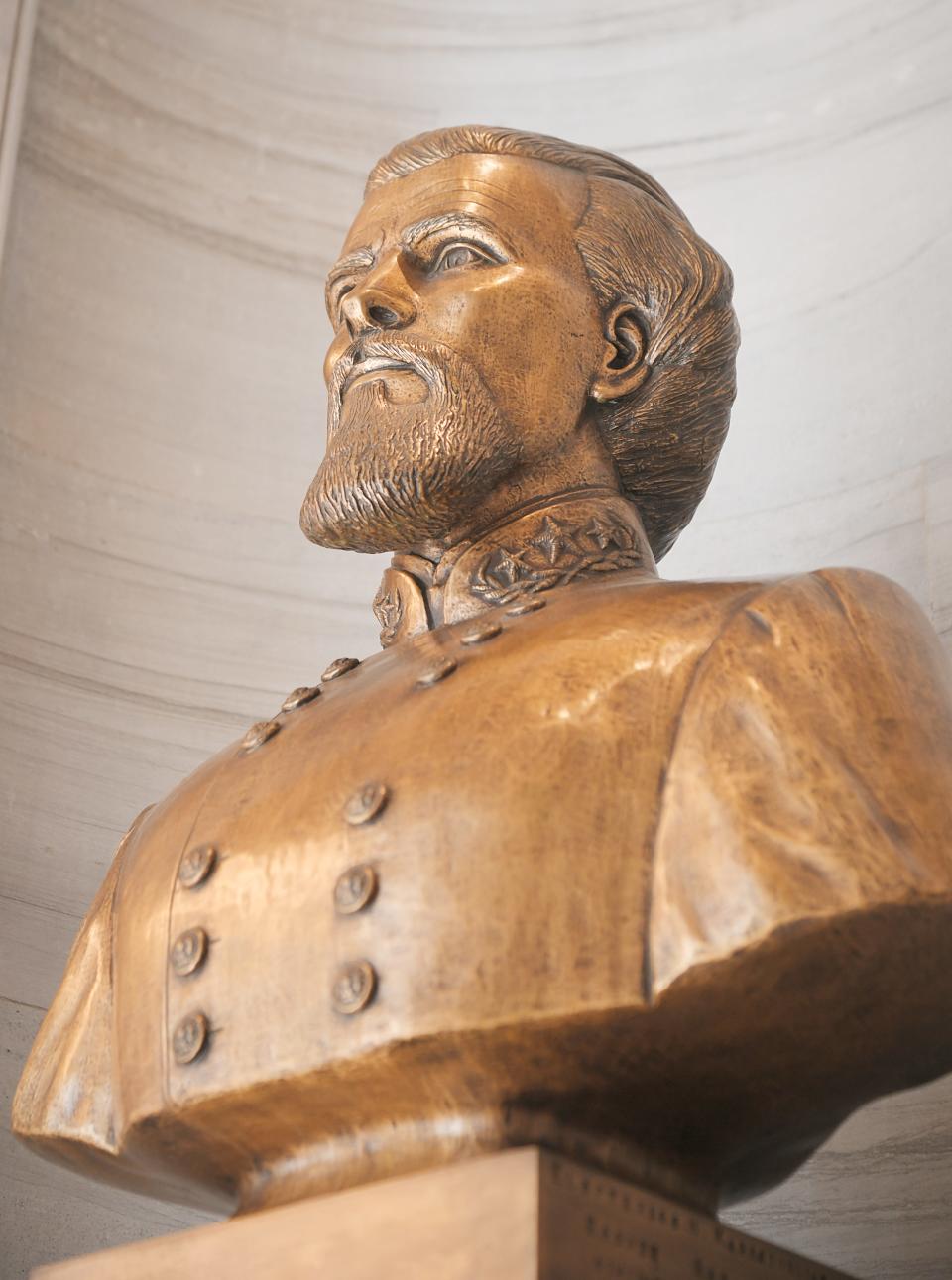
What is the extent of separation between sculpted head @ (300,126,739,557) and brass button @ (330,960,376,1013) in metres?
0.66

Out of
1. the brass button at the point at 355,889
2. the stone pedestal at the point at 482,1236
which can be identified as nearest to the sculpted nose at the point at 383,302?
the brass button at the point at 355,889

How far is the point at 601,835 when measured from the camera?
1.93 metres

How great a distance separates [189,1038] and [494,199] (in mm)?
1125

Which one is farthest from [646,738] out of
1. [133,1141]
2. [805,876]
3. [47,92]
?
[47,92]

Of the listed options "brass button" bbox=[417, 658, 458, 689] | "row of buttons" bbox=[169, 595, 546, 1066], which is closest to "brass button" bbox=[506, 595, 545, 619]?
"row of buttons" bbox=[169, 595, 546, 1066]

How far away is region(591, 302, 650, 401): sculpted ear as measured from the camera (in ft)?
8.27

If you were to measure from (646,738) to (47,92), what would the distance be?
88.7 inches

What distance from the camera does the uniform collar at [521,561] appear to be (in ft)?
7.76

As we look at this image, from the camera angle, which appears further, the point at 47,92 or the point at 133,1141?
the point at 47,92

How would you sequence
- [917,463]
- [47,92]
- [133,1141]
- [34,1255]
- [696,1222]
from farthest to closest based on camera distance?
[47,92], [917,463], [34,1255], [133,1141], [696,1222]

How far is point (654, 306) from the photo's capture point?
8.42 feet

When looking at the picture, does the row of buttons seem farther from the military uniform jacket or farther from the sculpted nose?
the sculpted nose

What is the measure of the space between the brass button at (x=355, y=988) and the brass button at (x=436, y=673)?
1.09 ft

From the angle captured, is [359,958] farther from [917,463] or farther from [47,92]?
[47,92]
